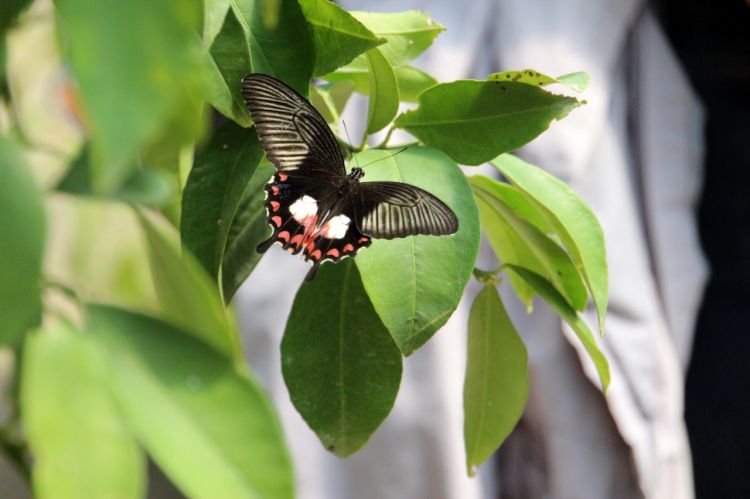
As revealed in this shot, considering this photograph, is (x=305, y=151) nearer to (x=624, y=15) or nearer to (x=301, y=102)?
(x=301, y=102)

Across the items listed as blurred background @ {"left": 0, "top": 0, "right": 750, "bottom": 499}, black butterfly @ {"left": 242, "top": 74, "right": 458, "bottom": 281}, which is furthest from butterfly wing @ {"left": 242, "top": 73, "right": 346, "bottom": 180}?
blurred background @ {"left": 0, "top": 0, "right": 750, "bottom": 499}

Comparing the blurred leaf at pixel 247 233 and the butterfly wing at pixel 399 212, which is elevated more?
the butterfly wing at pixel 399 212

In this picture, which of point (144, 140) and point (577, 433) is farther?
point (577, 433)

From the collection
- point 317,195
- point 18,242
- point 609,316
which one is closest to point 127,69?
point 18,242

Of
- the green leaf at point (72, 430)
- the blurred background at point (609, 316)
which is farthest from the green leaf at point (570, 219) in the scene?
the blurred background at point (609, 316)

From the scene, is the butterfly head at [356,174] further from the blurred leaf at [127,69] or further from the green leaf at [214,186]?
the blurred leaf at [127,69]

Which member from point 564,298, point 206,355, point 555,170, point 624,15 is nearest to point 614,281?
point 555,170
